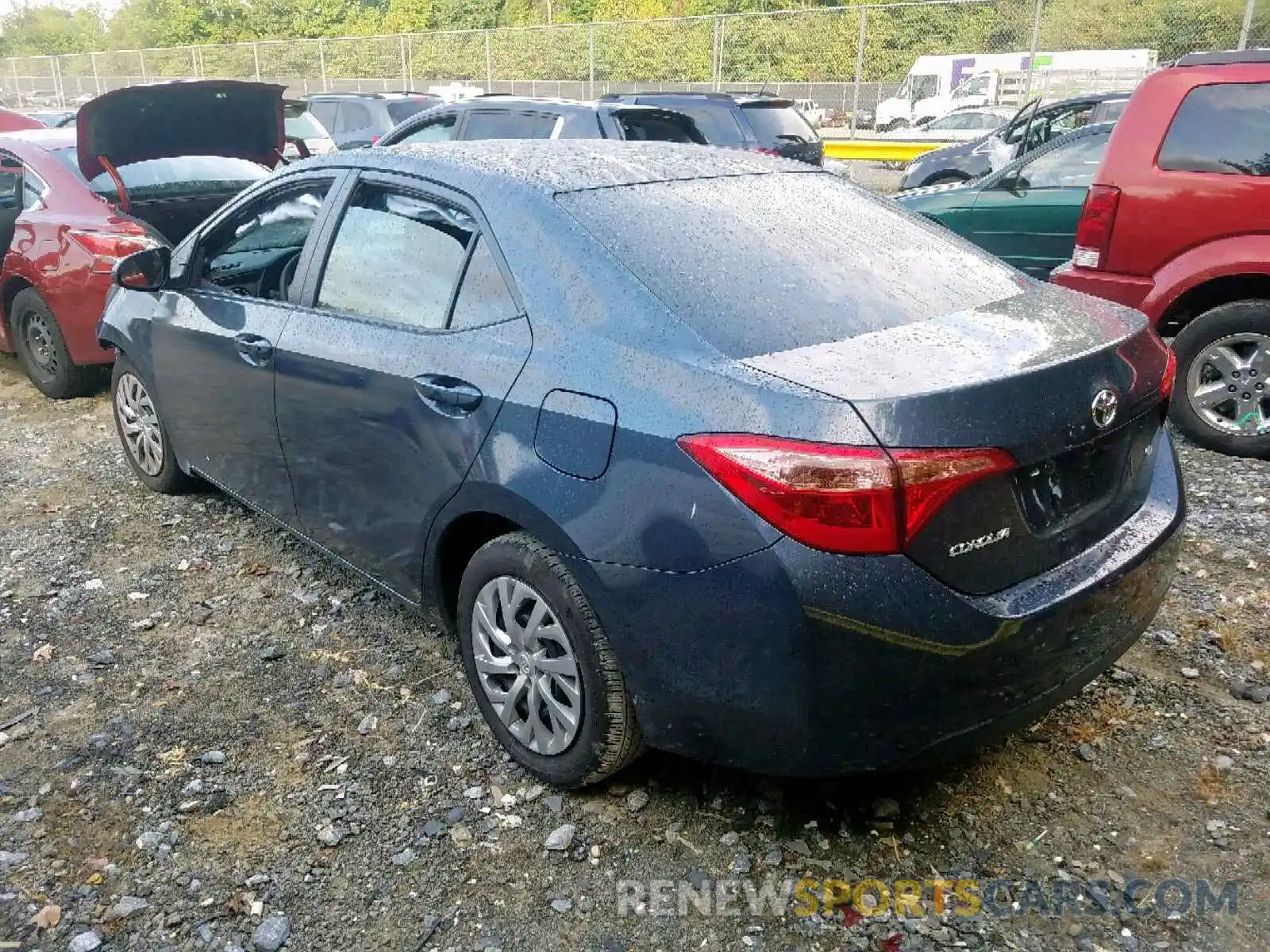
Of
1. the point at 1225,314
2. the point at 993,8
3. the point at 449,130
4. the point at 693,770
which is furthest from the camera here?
the point at 993,8

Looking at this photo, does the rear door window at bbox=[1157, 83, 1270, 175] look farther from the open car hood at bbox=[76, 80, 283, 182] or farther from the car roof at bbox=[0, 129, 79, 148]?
the car roof at bbox=[0, 129, 79, 148]

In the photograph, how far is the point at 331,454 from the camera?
127 inches

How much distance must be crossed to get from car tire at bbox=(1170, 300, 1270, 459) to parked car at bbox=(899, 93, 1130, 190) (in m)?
6.00

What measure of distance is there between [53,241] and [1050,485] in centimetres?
582

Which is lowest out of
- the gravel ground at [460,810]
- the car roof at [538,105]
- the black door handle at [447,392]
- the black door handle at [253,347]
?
the gravel ground at [460,810]

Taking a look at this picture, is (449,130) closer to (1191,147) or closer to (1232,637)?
(1191,147)

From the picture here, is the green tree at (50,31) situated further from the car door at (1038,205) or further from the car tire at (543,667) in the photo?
the car tire at (543,667)

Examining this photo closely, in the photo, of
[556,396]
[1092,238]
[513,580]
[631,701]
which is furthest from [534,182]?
→ [1092,238]

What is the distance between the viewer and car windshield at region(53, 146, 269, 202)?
20.5 ft

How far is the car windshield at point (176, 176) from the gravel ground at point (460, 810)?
348 centimetres

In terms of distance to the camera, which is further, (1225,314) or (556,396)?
(1225,314)

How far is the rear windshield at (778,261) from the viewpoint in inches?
96.5

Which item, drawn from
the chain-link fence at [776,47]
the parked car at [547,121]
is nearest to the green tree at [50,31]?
the chain-link fence at [776,47]

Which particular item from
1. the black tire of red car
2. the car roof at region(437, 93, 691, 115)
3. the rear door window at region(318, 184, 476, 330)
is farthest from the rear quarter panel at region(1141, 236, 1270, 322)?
the black tire of red car
